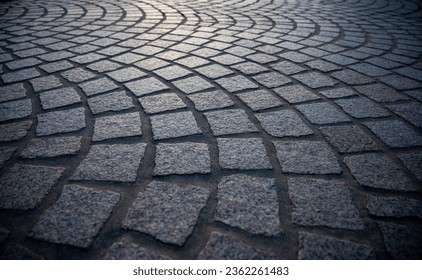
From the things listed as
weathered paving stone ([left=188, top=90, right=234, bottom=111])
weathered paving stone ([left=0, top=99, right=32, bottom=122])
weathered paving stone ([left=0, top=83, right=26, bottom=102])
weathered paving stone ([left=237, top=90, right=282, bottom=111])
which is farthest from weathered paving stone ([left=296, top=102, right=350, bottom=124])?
weathered paving stone ([left=0, top=83, right=26, bottom=102])

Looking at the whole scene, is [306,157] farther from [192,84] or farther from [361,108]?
[192,84]

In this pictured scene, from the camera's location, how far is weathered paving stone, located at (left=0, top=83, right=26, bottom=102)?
252 centimetres

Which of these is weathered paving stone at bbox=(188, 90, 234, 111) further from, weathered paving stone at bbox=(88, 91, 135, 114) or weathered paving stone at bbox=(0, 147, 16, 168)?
weathered paving stone at bbox=(0, 147, 16, 168)

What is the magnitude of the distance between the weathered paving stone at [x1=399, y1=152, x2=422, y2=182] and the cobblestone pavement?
1 cm

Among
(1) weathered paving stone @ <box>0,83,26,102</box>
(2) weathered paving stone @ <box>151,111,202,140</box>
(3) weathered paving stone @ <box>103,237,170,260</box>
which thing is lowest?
(3) weathered paving stone @ <box>103,237,170,260</box>

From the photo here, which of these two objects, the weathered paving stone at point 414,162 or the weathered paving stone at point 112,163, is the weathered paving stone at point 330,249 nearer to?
the weathered paving stone at point 414,162

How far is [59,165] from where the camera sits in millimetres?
1754

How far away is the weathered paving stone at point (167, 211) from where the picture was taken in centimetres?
135

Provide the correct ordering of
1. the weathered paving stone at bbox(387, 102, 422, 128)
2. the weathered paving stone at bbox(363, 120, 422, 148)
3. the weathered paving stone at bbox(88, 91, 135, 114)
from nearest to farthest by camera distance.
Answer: the weathered paving stone at bbox(363, 120, 422, 148)
the weathered paving stone at bbox(387, 102, 422, 128)
the weathered paving stone at bbox(88, 91, 135, 114)

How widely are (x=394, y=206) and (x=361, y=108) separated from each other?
1138 mm

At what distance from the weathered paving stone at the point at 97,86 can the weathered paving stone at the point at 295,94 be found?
66.4 inches

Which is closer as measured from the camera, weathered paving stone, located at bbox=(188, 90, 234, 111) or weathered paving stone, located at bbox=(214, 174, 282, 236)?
weathered paving stone, located at bbox=(214, 174, 282, 236)

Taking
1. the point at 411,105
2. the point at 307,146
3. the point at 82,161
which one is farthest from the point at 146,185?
the point at 411,105

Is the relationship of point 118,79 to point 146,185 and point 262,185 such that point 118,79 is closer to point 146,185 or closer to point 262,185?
point 146,185
